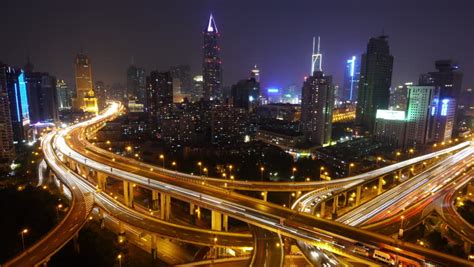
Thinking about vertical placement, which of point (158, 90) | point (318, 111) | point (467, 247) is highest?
point (158, 90)

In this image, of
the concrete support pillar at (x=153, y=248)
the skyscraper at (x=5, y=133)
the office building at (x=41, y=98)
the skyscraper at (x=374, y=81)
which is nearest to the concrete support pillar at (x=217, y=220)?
the concrete support pillar at (x=153, y=248)

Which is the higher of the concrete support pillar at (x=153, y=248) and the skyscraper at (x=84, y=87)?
the skyscraper at (x=84, y=87)

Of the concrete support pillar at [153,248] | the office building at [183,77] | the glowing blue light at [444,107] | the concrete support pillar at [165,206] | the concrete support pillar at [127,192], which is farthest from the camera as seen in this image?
the office building at [183,77]

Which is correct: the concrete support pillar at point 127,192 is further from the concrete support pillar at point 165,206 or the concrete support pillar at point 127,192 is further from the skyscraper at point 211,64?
the skyscraper at point 211,64

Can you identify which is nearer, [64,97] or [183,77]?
[64,97]

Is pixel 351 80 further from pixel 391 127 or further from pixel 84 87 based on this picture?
pixel 84 87

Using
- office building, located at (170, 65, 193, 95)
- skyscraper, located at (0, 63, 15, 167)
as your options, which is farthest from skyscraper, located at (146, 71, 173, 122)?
office building, located at (170, 65, 193, 95)

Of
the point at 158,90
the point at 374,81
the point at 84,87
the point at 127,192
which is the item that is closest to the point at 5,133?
the point at 158,90
